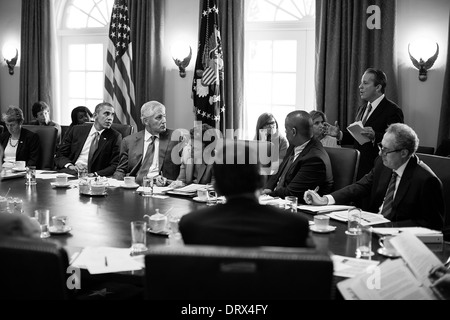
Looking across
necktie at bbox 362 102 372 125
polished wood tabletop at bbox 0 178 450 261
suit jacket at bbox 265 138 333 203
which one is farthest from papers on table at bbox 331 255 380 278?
necktie at bbox 362 102 372 125

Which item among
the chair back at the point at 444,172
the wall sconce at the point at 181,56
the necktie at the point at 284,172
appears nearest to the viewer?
the chair back at the point at 444,172

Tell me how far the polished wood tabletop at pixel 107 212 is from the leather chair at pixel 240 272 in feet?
2.76

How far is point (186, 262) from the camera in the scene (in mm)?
1378

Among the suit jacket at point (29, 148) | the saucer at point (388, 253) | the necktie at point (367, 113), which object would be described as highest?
the necktie at point (367, 113)

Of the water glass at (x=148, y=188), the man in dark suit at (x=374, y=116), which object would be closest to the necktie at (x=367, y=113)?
the man in dark suit at (x=374, y=116)

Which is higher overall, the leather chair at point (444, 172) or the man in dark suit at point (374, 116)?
the man in dark suit at point (374, 116)

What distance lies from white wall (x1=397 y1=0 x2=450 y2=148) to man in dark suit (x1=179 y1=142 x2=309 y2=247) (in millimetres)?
4598

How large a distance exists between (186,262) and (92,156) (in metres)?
4.18

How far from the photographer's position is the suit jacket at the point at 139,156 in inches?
188

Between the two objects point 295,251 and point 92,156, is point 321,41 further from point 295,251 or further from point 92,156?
point 295,251

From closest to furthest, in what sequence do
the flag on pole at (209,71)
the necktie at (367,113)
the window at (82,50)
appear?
the necktie at (367,113) < the flag on pole at (209,71) < the window at (82,50)

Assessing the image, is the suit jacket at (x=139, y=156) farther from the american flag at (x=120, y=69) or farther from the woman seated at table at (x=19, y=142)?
the american flag at (x=120, y=69)
